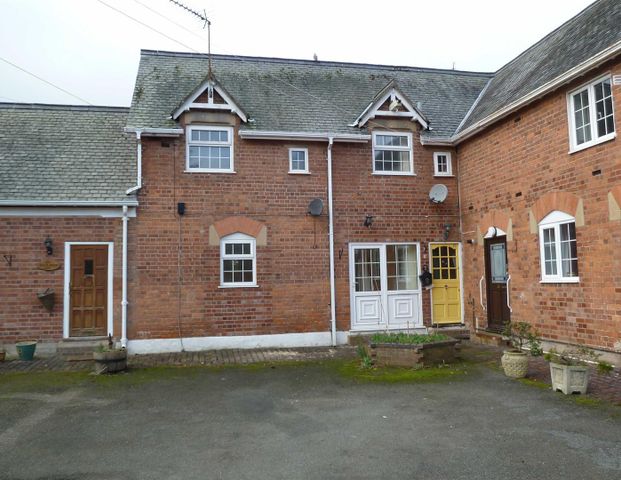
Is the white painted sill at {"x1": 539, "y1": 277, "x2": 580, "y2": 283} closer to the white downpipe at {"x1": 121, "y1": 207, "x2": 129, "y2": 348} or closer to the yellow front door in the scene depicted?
the yellow front door

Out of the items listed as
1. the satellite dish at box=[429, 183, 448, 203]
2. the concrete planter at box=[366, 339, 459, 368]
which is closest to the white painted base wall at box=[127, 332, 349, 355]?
the concrete planter at box=[366, 339, 459, 368]

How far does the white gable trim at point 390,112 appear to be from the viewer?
43.3 ft

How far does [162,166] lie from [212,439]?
786 cm

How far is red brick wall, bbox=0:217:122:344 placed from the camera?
11.2 meters

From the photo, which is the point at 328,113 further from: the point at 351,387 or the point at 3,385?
the point at 3,385

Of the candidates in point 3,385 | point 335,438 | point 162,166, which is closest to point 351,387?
point 335,438

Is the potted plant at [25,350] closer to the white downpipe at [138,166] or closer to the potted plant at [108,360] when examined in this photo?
the potted plant at [108,360]

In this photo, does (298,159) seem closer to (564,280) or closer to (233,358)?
(233,358)

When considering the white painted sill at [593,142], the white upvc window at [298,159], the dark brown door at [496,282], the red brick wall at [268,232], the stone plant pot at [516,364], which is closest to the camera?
the stone plant pot at [516,364]

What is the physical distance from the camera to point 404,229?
13.2 m

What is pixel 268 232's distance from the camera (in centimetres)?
1243

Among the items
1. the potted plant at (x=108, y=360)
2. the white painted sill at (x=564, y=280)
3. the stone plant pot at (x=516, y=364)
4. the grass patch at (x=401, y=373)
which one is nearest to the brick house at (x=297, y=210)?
the white painted sill at (x=564, y=280)

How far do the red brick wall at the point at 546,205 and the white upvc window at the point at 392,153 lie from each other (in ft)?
5.24

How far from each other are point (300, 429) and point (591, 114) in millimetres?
8014
